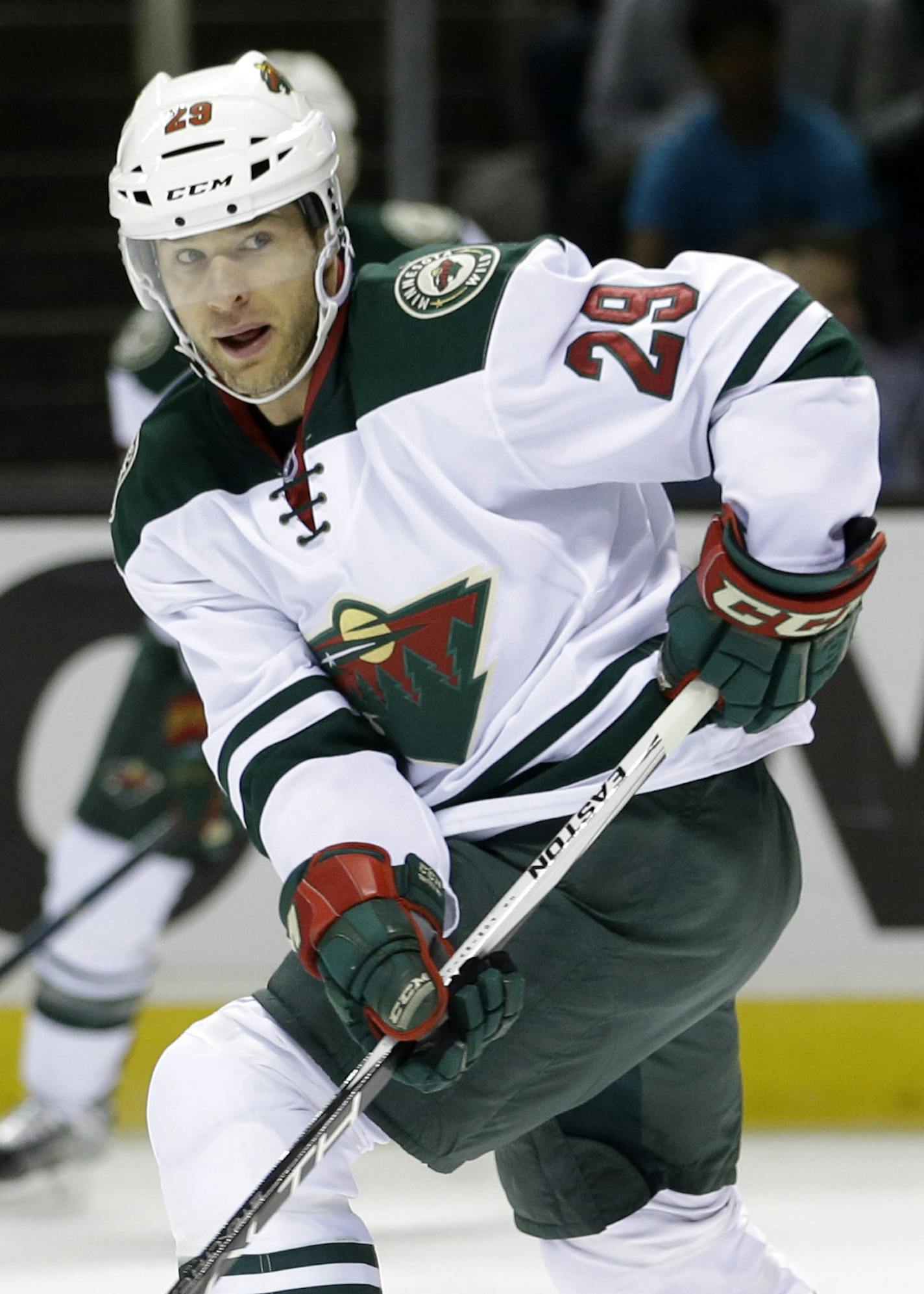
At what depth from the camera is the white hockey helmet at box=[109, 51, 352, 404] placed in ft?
5.39

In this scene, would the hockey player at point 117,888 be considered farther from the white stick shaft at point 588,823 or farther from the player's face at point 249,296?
the white stick shaft at point 588,823

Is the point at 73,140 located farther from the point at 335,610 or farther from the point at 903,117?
the point at 335,610

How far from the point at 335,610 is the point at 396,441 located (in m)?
0.15

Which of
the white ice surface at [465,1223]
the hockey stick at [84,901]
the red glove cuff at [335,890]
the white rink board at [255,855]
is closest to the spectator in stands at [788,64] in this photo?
the white rink board at [255,855]

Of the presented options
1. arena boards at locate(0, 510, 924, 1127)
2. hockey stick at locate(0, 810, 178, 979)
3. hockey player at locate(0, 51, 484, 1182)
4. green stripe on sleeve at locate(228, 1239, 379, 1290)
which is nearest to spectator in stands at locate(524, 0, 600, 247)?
hockey player at locate(0, 51, 484, 1182)

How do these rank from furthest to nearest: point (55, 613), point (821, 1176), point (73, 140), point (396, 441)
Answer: point (73, 140), point (55, 613), point (821, 1176), point (396, 441)

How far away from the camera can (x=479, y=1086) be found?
62.6 inches

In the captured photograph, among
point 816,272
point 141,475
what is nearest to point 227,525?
point 141,475

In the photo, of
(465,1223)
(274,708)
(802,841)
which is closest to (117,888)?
(465,1223)

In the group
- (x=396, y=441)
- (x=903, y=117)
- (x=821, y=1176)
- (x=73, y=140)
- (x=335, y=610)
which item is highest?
(x=396, y=441)

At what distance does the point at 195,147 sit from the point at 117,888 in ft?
5.26

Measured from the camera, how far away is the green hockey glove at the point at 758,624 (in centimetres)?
156

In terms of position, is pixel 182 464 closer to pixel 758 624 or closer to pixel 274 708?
pixel 274 708

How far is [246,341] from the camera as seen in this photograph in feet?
5.47
